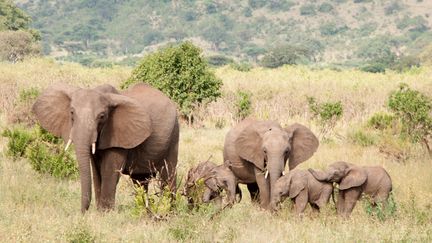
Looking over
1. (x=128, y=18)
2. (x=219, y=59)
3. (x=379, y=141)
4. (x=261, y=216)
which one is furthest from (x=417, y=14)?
(x=261, y=216)

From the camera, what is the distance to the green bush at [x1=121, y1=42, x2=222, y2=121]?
1062 inches

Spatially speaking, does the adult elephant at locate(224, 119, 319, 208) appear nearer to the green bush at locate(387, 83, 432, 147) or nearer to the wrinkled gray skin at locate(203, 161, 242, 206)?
the wrinkled gray skin at locate(203, 161, 242, 206)

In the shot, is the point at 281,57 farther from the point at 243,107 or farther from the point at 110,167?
the point at 110,167

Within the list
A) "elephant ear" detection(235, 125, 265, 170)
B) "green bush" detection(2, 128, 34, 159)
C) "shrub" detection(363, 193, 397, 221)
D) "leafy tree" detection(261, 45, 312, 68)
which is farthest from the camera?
"leafy tree" detection(261, 45, 312, 68)

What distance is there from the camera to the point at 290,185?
10508 mm

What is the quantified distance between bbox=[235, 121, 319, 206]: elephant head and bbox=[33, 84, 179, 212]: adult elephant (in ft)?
4.03

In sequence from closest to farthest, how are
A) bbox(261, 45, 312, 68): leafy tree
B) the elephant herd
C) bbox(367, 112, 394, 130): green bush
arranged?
the elephant herd
bbox(367, 112, 394, 130): green bush
bbox(261, 45, 312, 68): leafy tree

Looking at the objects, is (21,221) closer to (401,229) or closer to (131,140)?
(131,140)

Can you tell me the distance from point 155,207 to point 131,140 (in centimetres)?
85

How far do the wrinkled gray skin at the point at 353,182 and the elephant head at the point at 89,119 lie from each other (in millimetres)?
2474

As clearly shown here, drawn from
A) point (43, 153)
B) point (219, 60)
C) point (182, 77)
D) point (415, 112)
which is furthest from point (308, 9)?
point (43, 153)

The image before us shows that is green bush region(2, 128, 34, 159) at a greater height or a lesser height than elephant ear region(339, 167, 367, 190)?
lesser

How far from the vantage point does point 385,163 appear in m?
16.9

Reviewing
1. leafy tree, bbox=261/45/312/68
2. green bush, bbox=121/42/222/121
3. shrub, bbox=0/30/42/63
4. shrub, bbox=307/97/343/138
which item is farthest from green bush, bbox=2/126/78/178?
leafy tree, bbox=261/45/312/68
